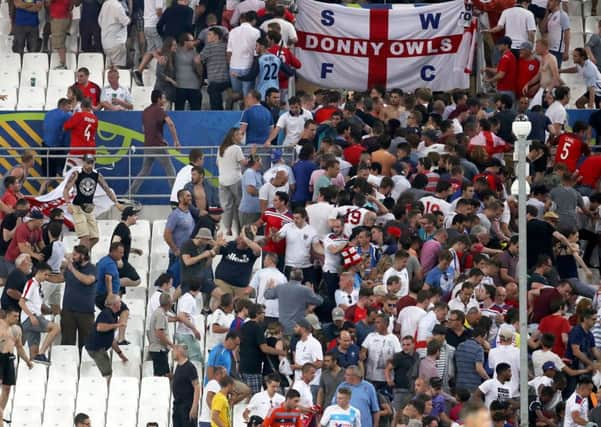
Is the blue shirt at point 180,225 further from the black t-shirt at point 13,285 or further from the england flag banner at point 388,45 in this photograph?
the england flag banner at point 388,45

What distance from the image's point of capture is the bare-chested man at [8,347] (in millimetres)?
25531

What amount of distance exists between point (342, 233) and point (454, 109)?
483cm

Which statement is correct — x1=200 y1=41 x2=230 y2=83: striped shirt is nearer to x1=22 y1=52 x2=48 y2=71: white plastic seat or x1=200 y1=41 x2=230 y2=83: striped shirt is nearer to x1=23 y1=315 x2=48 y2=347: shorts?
x1=22 y1=52 x2=48 y2=71: white plastic seat

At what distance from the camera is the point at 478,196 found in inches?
1116

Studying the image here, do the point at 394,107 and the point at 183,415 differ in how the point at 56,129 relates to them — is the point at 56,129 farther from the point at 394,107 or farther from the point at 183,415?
the point at 183,415

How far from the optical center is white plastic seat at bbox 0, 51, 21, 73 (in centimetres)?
3319

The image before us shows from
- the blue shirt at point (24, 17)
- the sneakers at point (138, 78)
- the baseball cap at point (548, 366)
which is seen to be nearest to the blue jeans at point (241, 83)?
the sneakers at point (138, 78)

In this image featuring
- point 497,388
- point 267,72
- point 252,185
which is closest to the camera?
point 497,388

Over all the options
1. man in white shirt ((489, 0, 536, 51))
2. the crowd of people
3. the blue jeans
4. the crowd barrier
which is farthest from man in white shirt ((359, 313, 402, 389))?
man in white shirt ((489, 0, 536, 51))

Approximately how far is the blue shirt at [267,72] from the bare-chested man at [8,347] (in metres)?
6.66

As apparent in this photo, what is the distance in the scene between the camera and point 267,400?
2448 cm

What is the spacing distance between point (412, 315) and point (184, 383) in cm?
270

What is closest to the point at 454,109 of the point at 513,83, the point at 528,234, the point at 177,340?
the point at 513,83

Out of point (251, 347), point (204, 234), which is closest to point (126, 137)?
point (204, 234)
